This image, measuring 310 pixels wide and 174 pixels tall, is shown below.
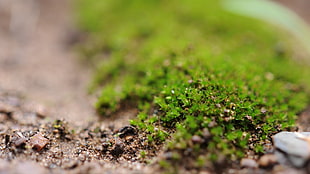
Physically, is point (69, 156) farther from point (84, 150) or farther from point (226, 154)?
point (226, 154)

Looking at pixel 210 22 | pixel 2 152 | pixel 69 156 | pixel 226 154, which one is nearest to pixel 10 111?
pixel 2 152

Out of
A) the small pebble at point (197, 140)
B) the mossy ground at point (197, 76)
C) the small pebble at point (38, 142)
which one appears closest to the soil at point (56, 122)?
the small pebble at point (38, 142)

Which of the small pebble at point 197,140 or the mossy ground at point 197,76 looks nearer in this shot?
the small pebble at point 197,140

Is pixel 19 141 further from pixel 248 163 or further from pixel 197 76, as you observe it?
pixel 248 163

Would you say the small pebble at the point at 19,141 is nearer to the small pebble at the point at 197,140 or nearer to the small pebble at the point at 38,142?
the small pebble at the point at 38,142

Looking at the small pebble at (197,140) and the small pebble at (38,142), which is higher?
the small pebble at (197,140)

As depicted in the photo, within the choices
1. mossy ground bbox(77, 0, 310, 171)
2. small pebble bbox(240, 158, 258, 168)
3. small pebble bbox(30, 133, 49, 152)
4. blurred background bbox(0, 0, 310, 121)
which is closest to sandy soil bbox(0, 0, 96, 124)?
blurred background bbox(0, 0, 310, 121)
